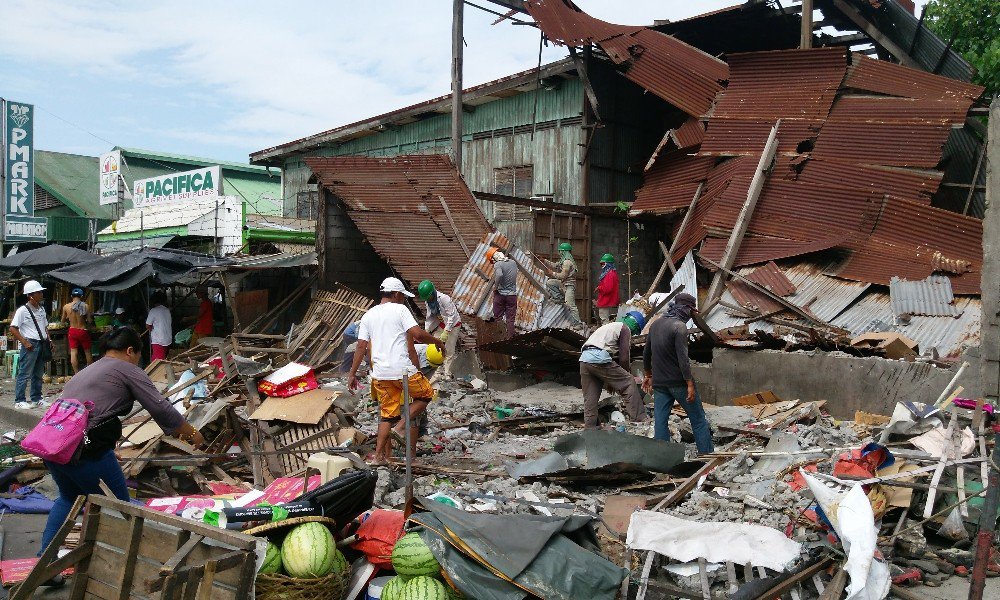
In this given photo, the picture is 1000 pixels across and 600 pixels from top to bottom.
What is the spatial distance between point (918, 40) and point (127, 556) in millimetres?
15919

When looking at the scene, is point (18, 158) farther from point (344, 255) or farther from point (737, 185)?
point (737, 185)

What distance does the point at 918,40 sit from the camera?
1462 centimetres

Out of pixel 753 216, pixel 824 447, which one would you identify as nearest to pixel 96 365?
pixel 824 447

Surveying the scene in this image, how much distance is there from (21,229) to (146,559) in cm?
1939

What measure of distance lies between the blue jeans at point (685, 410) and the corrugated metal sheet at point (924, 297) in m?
4.74

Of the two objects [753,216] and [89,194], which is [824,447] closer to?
[753,216]

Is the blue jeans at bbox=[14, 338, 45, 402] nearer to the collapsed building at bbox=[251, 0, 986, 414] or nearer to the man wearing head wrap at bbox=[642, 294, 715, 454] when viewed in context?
the collapsed building at bbox=[251, 0, 986, 414]

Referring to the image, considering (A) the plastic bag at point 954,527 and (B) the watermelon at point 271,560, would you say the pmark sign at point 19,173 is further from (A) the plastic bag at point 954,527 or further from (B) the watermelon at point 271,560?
(A) the plastic bag at point 954,527

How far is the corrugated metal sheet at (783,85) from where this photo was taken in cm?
1294

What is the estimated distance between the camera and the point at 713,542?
Answer: 4.65 metres

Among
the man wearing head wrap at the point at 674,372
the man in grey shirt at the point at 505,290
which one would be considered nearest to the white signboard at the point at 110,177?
the man in grey shirt at the point at 505,290

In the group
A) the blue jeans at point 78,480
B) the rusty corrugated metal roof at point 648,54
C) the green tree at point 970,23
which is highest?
the green tree at point 970,23

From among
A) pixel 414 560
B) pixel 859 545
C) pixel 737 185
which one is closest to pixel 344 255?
pixel 737 185

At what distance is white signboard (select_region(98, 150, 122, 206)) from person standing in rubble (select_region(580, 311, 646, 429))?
2210 centimetres
